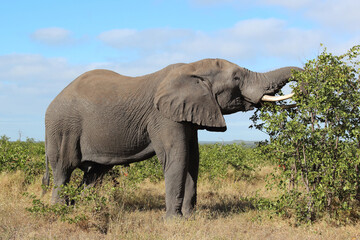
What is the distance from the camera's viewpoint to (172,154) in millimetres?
7301

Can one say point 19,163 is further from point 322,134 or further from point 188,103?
point 322,134

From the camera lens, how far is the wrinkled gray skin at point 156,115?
7359mm

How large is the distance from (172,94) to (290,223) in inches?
124

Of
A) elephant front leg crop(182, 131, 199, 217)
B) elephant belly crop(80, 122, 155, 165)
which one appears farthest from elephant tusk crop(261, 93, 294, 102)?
elephant belly crop(80, 122, 155, 165)

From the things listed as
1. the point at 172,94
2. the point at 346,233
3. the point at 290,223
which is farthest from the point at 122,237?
the point at 346,233

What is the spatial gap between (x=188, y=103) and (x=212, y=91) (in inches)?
21.1

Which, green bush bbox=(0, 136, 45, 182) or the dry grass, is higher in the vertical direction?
green bush bbox=(0, 136, 45, 182)

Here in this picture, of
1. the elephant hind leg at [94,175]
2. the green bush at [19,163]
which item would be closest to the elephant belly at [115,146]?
the elephant hind leg at [94,175]

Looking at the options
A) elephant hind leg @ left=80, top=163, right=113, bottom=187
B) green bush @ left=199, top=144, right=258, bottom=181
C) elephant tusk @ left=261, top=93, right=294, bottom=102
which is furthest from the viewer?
green bush @ left=199, top=144, right=258, bottom=181

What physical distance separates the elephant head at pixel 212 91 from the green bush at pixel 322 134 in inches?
17.6

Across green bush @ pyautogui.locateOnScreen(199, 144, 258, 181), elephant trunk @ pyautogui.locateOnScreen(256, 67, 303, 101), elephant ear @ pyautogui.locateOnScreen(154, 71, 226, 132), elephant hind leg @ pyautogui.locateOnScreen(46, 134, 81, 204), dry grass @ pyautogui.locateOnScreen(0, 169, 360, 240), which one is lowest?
dry grass @ pyautogui.locateOnScreen(0, 169, 360, 240)

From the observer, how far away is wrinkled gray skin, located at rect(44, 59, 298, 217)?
7359 mm

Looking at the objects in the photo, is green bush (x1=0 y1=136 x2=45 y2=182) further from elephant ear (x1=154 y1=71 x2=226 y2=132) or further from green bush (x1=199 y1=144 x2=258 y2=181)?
elephant ear (x1=154 y1=71 x2=226 y2=132)

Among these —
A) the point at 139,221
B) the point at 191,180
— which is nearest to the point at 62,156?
the point at 139,221
